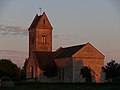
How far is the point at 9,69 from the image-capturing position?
257 ft

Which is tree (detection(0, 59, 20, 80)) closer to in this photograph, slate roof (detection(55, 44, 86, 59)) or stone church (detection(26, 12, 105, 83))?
stone church (detection(26, 12, 105, 83))

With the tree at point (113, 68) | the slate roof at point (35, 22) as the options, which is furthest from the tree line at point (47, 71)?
the slate roof at point (35, 22)

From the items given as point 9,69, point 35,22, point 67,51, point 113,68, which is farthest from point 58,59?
point 113,68

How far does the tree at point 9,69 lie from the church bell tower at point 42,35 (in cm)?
476

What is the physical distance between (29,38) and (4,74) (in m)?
11.6

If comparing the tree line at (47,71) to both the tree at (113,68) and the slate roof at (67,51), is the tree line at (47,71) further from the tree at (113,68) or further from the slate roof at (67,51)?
the slate roof at (67,51)

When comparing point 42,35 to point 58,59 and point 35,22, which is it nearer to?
point 35,22

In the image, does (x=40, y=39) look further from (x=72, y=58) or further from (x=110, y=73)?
(x=110, y=73)

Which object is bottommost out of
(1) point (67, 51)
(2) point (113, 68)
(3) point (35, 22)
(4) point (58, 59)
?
(2) point (113, 68)

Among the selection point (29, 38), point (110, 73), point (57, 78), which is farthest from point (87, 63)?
point (29, 38)

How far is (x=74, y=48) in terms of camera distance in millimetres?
71938

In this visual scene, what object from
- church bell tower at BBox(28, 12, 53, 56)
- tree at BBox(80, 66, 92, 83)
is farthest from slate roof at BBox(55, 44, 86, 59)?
church bell tower at BBox(28, 12, 53, 56)

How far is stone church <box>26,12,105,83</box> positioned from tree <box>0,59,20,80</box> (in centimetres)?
275

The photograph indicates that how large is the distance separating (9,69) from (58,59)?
10.5m
